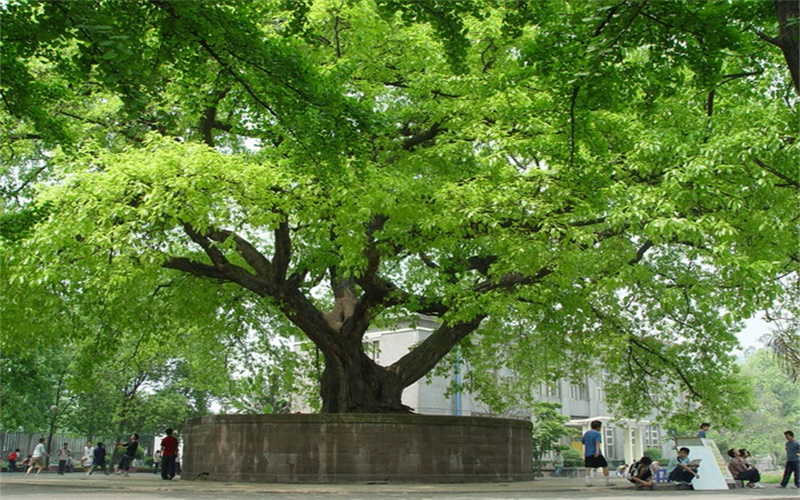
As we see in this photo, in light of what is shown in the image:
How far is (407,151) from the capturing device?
1691 cm

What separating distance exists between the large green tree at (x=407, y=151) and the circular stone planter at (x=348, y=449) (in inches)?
64.4

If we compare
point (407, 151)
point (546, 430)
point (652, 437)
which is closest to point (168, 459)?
point (407, 151)

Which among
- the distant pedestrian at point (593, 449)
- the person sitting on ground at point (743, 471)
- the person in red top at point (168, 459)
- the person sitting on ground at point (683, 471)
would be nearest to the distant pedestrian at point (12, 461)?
the person in red top at point (168, 459)

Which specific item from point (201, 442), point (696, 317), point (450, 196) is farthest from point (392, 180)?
point (696, 317)

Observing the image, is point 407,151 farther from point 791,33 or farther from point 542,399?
point 542,399

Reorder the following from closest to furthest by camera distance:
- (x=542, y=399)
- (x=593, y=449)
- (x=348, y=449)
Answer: (x=348, y=449) → (x=593, y=449) → (x=542, y=399)

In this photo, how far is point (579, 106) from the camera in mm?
9477

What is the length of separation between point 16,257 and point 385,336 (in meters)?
35.3

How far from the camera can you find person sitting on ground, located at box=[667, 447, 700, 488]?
15898 mm

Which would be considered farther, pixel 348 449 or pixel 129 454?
pixel 129 454

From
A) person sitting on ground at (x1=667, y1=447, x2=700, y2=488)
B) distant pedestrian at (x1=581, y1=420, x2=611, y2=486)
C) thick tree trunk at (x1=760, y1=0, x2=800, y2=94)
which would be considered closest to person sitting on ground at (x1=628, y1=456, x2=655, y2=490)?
person sitting on ground at (x1=667, y1=447, x2=700, y2=488)

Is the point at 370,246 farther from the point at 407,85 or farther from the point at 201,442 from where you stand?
the point at 201,442

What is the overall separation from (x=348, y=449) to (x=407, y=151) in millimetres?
6611

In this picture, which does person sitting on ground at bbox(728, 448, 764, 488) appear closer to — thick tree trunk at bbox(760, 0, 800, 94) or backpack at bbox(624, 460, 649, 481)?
backpack at bbox(624, 460, 649, 481)
